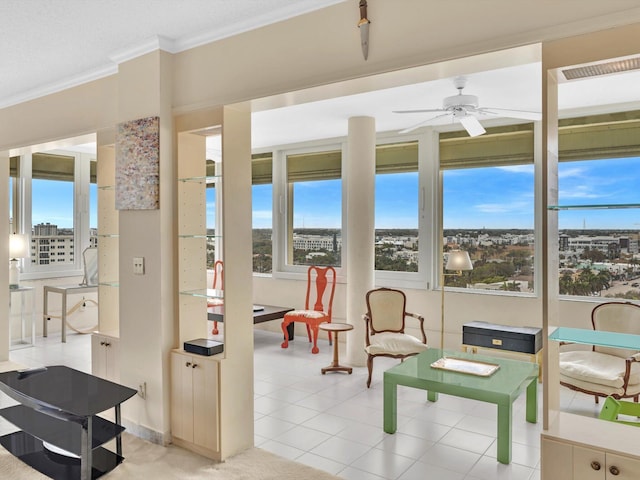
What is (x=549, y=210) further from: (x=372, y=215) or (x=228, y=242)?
(x=372, y=215)

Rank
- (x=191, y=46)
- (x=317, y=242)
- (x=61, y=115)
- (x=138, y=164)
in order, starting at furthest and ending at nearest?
(x=317, y=242)
(x=61, y=115)
(x=138, y=164)
(x=191, y=46)

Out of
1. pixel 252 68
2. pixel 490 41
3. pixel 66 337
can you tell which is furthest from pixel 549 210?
pixel 66 337

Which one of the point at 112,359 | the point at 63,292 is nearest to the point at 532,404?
the point at 112,359

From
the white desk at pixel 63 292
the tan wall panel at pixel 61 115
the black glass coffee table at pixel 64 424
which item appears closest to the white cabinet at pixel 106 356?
the black glass coffee table at pixel 64 424

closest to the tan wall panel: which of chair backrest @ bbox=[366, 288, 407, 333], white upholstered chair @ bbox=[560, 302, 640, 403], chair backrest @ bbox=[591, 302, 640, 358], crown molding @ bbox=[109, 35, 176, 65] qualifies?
crown molding @ bbox=[109, 35, 176, 65]

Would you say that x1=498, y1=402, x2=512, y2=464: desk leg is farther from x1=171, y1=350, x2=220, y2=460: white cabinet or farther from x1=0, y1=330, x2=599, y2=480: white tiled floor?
x1=171, y1=350, x2=220, y2=460: white cabinet

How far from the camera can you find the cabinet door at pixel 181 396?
312 centimetres

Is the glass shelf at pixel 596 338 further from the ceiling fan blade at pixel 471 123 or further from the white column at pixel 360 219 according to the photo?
the white column at pixel 360 219

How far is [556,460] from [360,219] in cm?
365

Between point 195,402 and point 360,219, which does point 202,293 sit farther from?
point 360,219

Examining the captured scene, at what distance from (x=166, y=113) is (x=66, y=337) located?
4.61 meters

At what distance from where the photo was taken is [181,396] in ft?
10.4

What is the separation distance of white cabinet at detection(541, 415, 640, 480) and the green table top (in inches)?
48.6

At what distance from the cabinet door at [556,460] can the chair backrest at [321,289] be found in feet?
14.1
